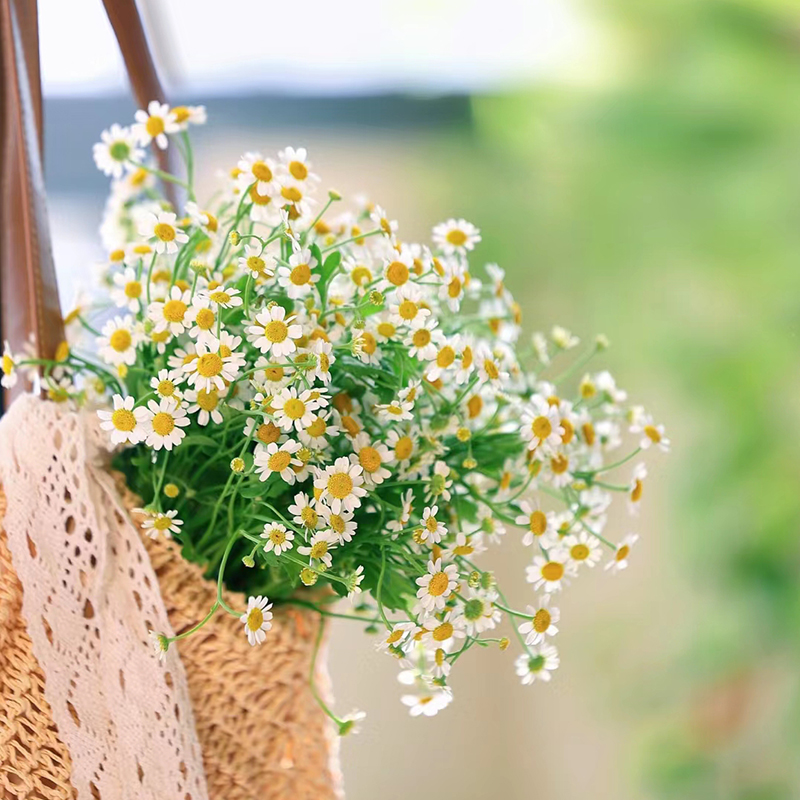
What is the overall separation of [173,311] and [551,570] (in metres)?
0.29

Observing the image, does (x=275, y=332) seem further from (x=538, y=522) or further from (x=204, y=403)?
(x=538, y=522)

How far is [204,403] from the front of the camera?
19.3 inches

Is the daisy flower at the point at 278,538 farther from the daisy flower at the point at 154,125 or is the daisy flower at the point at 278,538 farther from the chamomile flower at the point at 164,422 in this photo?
the daisy flower at the point at 154,125

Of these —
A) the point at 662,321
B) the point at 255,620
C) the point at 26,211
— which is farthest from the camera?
the point at 662,321

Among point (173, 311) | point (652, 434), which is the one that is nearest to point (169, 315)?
point (173, 311)

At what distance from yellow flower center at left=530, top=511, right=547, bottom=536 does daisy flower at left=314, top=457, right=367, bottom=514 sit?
13 centimetres

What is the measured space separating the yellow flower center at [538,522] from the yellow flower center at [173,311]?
0.82ft

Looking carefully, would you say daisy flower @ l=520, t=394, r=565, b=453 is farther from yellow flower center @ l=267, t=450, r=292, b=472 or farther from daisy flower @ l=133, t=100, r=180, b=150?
daisy flower @ l=133, t=100, r=180, b=150

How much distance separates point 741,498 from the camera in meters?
1.57

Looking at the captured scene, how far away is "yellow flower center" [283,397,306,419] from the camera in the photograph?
48 cm

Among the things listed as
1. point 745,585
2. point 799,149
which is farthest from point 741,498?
point 799,149

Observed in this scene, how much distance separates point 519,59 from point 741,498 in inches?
34.6

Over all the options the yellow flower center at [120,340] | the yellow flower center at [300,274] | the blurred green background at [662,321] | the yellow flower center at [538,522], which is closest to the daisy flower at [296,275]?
the yellow flower center at [300,274]

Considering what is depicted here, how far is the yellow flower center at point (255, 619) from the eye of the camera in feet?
1.56
